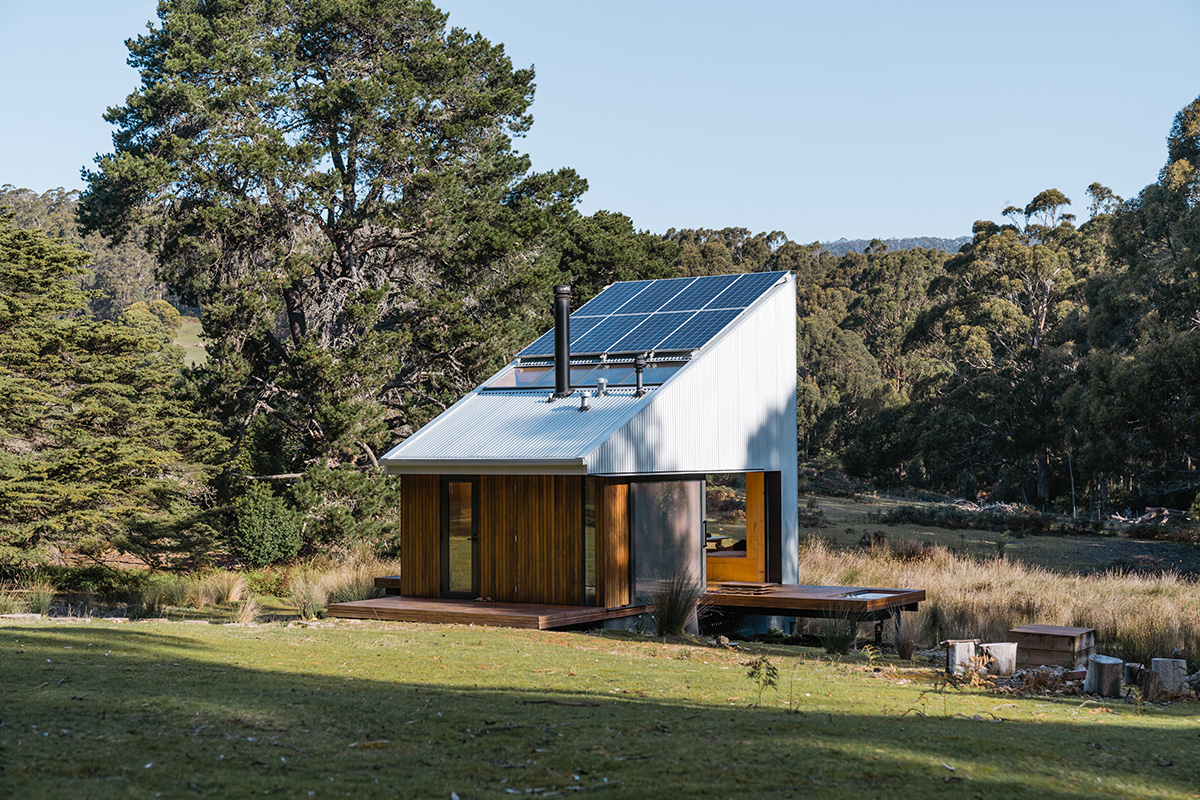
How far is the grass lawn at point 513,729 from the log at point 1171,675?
1.77ft

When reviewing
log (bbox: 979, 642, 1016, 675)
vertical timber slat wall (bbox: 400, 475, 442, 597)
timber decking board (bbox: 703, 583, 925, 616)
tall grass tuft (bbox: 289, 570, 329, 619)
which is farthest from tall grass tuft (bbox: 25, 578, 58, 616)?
log (bbox: 979, 642, 1016, 675)

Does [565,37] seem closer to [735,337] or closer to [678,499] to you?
[735,337]

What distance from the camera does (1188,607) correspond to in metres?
15.9

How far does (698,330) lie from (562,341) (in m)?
2.14

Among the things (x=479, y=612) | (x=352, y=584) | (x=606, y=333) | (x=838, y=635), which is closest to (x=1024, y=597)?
(x=838, y=635)

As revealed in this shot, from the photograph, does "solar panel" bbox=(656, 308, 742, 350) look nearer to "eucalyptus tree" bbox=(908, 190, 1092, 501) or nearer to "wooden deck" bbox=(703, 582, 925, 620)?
"wooden deck" bbox=(703, 582, 925, 620)

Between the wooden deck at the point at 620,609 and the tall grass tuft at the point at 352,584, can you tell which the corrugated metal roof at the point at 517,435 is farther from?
the tall grass tuft at the point at 352,584

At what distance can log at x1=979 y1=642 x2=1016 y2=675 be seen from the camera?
36.4 ft

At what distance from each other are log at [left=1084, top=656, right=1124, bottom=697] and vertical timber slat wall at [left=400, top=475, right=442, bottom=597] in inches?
337

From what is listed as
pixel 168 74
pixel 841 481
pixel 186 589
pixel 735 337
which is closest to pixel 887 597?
pixel 735 337

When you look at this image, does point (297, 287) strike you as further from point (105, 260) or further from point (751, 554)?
point (105, 260)

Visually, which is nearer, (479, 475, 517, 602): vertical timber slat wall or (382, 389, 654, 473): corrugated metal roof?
(382, 389, 654, 473): corrugated metal roof

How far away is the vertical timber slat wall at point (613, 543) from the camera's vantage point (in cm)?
1420

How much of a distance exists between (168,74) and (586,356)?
41.3ft
